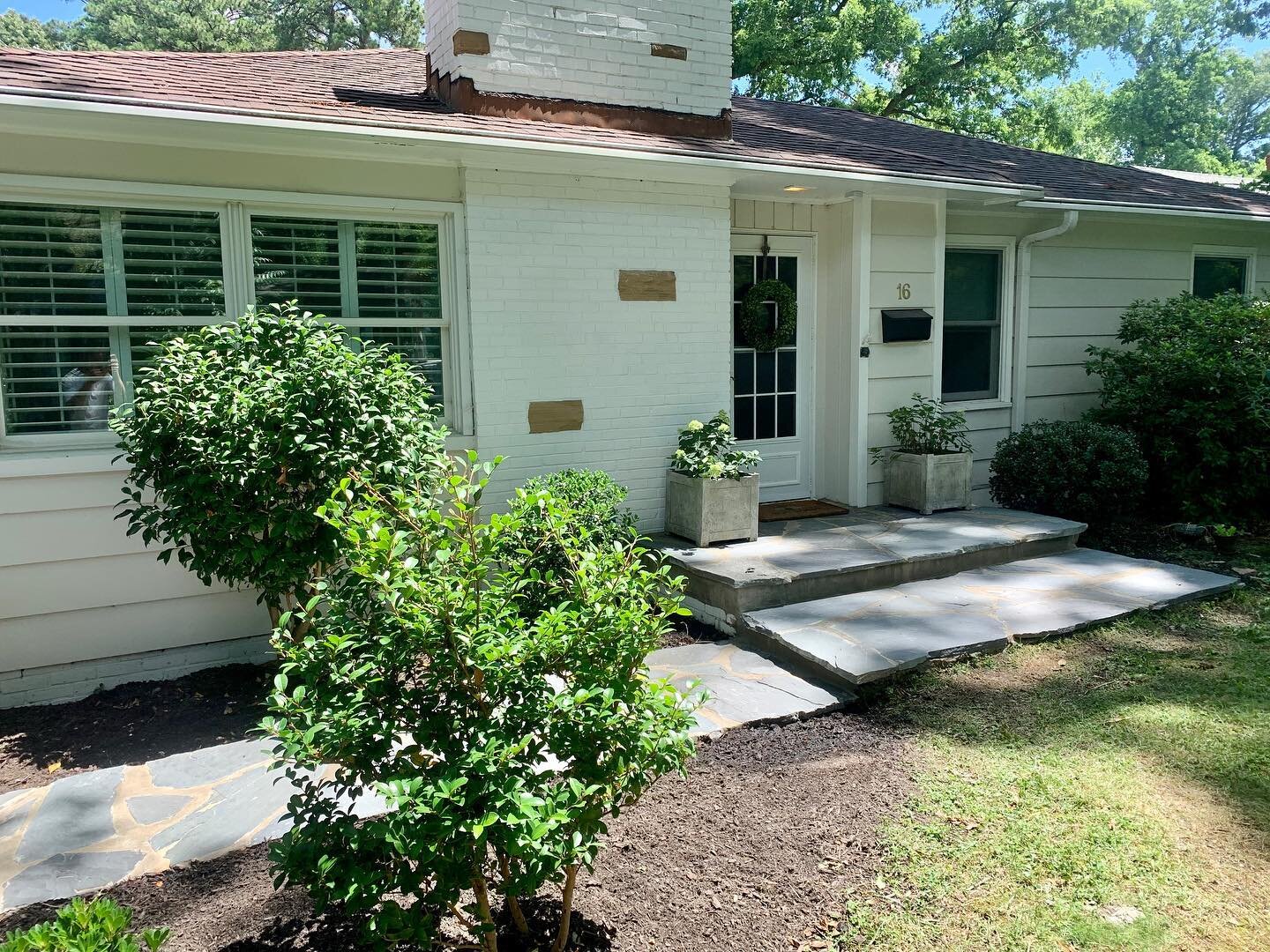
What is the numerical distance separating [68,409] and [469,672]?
12.2ft

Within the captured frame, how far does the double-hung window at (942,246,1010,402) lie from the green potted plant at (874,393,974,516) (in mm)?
866

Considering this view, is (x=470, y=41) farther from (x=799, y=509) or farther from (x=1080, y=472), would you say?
A: (x=1080, y=472)

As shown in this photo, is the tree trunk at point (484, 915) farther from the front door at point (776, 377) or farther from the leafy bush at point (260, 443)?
the front door at point (776, 377)

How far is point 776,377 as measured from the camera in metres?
7.38

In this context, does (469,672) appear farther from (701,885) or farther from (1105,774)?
(1105,774)

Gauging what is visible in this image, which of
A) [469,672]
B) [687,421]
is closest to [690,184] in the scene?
[687,421]

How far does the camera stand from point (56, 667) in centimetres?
459

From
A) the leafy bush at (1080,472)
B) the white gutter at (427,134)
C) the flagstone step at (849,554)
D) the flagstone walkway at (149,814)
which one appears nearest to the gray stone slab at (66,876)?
the flagstone walkway at (149,814)

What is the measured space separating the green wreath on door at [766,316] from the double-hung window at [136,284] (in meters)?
2.69

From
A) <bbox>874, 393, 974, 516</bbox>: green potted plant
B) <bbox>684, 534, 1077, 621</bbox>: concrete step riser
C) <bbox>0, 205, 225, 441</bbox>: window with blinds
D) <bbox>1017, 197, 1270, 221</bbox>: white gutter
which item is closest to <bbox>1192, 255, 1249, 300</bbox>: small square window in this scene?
<bbox>1017, 197, 1270, 221</bbox>: white gutter

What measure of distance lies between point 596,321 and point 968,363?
154 inches

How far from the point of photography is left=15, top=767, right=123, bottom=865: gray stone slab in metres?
3.14

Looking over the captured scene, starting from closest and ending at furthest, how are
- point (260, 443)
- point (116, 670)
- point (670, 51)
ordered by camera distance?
point (260, 443) → point (116, 670) → point (670, 51)
